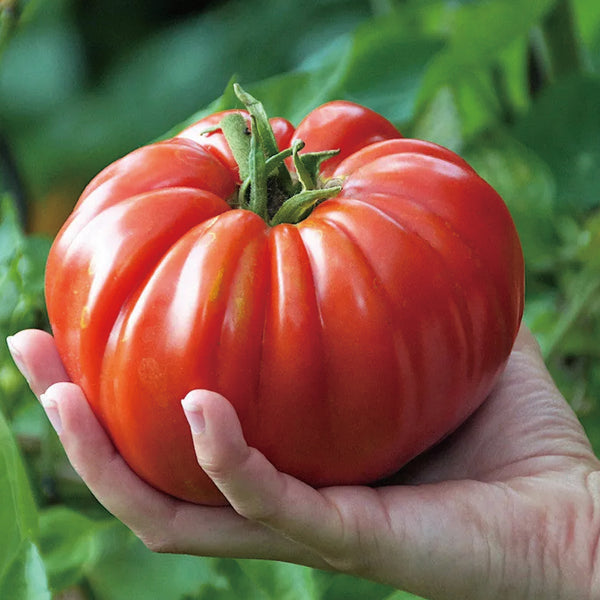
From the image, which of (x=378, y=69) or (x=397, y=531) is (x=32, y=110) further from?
(x=397, y=531)

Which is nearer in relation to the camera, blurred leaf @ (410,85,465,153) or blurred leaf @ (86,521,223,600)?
blurred leaf @ (86,521,223,600)

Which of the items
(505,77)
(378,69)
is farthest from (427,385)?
(505,77)

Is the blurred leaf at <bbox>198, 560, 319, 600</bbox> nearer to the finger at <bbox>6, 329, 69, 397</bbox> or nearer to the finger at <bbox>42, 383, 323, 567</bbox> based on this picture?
the finger at <bbox>42, 383, 323, 567</bbox>

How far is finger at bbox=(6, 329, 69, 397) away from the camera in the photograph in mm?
705

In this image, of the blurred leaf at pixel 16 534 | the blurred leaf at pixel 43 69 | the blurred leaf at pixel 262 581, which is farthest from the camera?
the blurred leaf at pixel 43 69

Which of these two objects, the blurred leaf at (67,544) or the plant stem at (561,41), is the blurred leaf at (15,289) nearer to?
the blurred leaf at (67,544)

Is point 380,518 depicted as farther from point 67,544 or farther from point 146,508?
point 67,544

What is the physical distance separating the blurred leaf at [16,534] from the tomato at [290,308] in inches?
3.4

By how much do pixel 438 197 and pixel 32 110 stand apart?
155 centimetres

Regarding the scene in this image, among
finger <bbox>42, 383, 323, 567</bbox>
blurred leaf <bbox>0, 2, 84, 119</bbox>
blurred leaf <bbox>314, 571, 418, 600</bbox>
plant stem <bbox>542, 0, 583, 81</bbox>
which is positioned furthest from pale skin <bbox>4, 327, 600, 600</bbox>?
blurred leaf <bbox>0, 2, 84, 119</bbox>

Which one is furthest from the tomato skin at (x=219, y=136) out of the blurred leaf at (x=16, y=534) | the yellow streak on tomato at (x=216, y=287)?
the blurred leaf at (x=16, y=534)

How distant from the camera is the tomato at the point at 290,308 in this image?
0.62 m

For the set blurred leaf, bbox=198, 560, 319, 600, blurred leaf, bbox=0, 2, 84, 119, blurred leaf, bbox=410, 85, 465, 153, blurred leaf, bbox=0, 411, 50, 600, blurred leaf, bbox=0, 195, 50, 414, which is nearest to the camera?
→ blurred leaf, bbox=0, 411, 50, 600

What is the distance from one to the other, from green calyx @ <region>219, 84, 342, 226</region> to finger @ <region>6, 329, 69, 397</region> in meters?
0.18
